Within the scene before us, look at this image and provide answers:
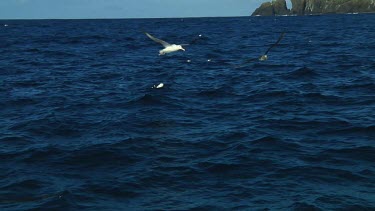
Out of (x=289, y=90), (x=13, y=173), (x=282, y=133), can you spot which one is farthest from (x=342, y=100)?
(x=13, y=173)

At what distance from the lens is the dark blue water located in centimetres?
1137

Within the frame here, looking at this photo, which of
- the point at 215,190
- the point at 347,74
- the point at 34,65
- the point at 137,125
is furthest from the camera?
the point at 34,65

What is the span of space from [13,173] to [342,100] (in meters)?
14.5

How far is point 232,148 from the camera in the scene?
14805mm

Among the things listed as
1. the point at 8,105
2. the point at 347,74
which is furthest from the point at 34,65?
the point at 347,74

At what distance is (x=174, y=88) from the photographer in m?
25.2

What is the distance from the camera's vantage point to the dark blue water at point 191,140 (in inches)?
448

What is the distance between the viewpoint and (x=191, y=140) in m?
15.7

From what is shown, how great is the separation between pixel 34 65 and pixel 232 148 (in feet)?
83.4

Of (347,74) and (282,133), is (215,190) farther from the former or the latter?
(347,74)

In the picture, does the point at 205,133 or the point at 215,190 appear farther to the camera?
the point at 205,133

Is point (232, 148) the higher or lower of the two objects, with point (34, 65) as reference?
lower

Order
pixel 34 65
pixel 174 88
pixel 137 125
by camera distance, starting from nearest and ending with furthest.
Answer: pixel 137 125, pixel 174 88, pixel 34 65

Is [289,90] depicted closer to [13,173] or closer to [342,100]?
[342,100]
